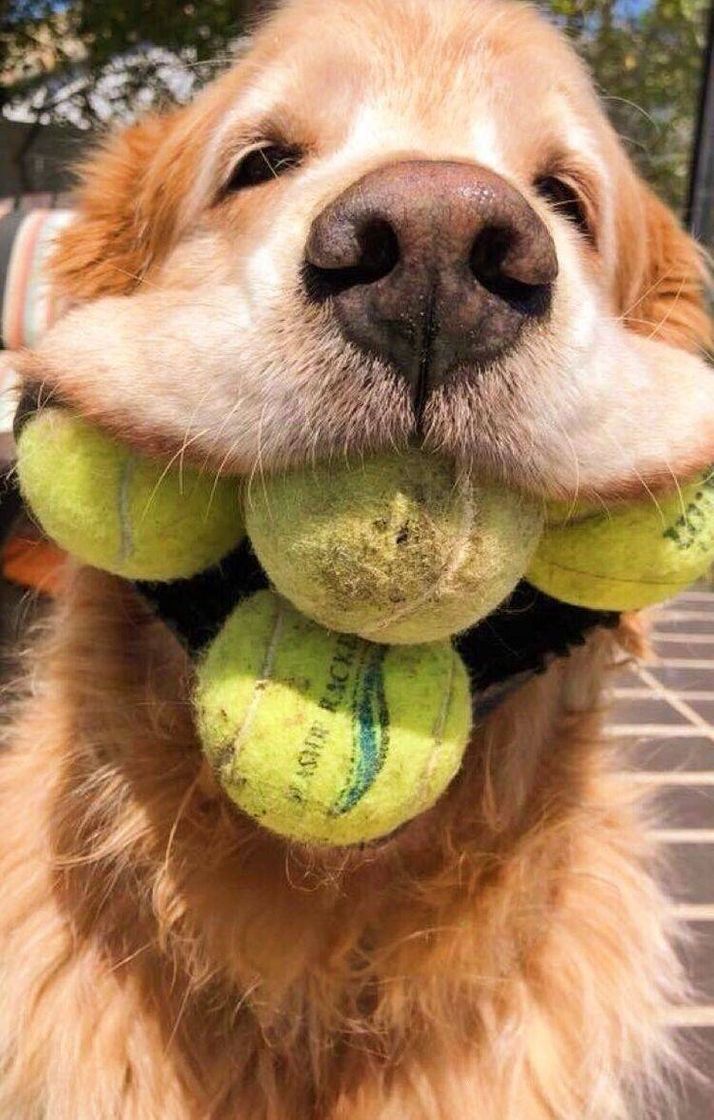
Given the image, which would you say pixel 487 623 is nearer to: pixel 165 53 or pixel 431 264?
pixel 431 264

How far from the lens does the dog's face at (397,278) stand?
1037mm

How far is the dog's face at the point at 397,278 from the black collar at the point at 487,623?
0.85 feet

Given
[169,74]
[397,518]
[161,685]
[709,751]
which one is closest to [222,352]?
[397,518]

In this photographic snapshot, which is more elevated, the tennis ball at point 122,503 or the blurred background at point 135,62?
the tennis ball at point 122,503

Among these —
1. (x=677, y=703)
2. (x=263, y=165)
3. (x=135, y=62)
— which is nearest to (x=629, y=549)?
(x=263, y=165)

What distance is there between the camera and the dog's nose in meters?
1.00

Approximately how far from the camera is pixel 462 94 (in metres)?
1.50

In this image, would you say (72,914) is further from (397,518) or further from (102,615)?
(397,518)

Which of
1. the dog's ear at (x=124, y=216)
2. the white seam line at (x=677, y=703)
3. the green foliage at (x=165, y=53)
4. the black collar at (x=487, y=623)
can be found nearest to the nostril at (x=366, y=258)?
the black collar at (x=487, y=623)

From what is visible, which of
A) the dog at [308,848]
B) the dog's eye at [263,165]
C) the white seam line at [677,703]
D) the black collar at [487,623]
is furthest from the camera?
the white seam line at [677,703]

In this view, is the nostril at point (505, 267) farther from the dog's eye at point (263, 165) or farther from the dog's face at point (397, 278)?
the dog's eye at point (263, 165)

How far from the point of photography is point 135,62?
8.06 metres

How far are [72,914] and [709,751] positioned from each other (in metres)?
1.81

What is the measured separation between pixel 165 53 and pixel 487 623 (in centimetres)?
803
